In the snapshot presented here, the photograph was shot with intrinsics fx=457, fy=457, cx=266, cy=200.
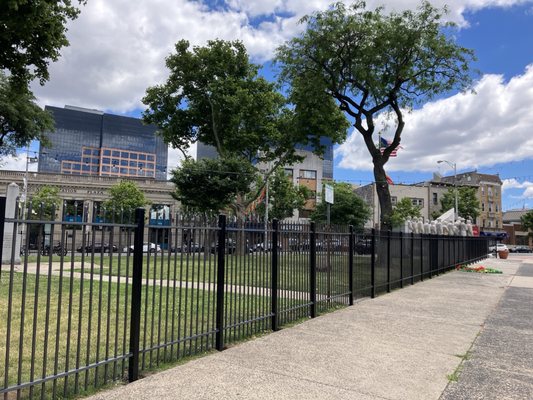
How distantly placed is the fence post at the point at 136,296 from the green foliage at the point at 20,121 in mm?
27335

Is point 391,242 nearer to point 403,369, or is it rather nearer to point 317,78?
point 403,369

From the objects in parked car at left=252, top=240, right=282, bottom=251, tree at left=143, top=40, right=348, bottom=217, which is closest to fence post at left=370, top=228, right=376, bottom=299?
parked car at left=252, top=240, right=282, bottom=251

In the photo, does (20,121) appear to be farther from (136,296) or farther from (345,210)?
(345,210)

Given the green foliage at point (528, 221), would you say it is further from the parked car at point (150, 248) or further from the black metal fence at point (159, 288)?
the parked car at point (150, 248)

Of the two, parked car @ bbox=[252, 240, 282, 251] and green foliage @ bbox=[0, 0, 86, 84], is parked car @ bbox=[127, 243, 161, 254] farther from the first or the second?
green foliage @ bbox=[0, 0, 86, 84]

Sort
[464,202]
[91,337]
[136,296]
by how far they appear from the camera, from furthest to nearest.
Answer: [464,202] → [91,337] → [136,296]

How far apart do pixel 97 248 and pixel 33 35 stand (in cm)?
1391

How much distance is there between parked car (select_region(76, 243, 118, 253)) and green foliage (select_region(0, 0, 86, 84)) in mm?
10834

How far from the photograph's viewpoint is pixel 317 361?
19.1 ft

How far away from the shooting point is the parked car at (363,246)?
36.2 ft

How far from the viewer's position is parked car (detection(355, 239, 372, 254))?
11.0m

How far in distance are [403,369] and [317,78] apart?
771 inches

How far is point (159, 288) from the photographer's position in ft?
21.6

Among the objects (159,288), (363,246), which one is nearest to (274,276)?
(159,288)
